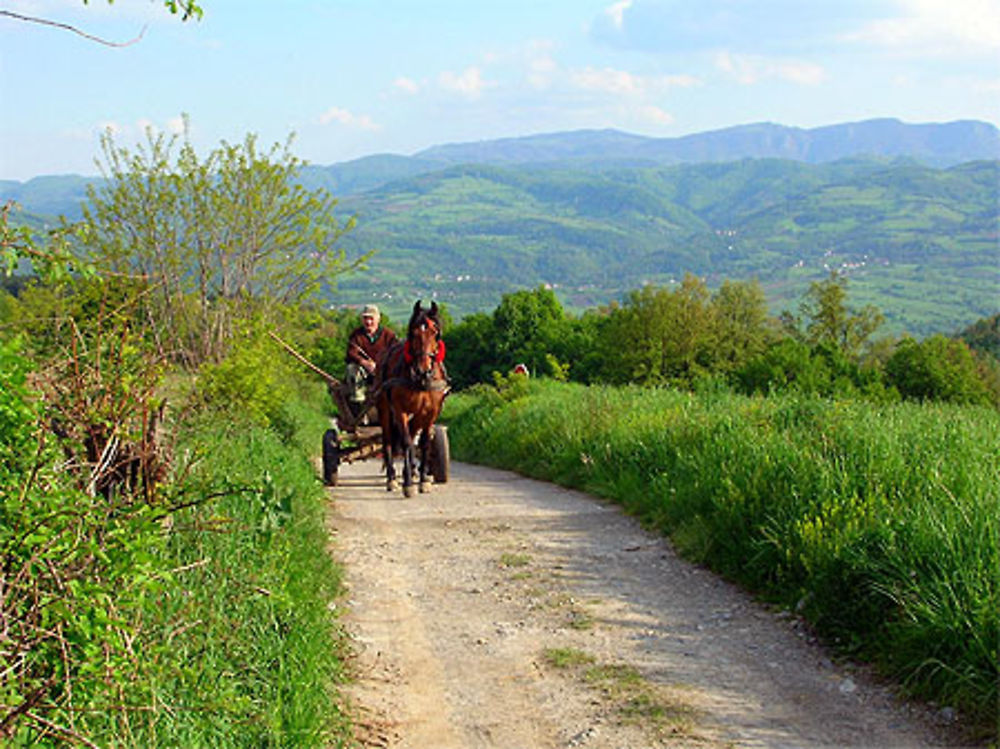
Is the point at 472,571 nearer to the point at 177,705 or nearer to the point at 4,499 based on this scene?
the point at 177,705

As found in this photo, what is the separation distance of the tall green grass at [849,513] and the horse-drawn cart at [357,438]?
90.6 inches

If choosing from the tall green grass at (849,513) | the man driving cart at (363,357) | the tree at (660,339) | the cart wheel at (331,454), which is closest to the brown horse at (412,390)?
the cart wheel at (331,454)

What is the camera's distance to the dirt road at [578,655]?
212 inches

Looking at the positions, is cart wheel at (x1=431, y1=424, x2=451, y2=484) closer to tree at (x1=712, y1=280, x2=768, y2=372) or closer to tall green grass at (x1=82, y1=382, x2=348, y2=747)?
tall green grass at (x1=82, y1=382, x2=348, y2=747)

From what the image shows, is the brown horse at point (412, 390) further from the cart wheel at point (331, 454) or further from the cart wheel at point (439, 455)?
the cart wheel at point (331, 454)

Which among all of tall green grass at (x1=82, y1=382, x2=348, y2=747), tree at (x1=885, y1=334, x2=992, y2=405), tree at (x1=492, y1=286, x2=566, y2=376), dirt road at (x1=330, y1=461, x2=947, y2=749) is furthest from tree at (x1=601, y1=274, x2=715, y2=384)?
tall green grass at (x1=82, y1=382, x2=348, y2=747)

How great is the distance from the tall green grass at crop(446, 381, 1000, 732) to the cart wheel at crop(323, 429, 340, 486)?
3.80 metres

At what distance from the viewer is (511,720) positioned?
18.2 feet

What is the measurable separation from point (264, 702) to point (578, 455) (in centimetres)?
993

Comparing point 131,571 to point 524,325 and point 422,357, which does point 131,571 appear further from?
point 524,325

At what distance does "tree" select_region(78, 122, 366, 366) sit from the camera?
16.8 metres

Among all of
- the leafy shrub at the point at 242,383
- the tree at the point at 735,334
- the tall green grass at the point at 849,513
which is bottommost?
the tree at the point at 735,334

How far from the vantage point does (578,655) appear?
6.53 meters

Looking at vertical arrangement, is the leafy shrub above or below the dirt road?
above
